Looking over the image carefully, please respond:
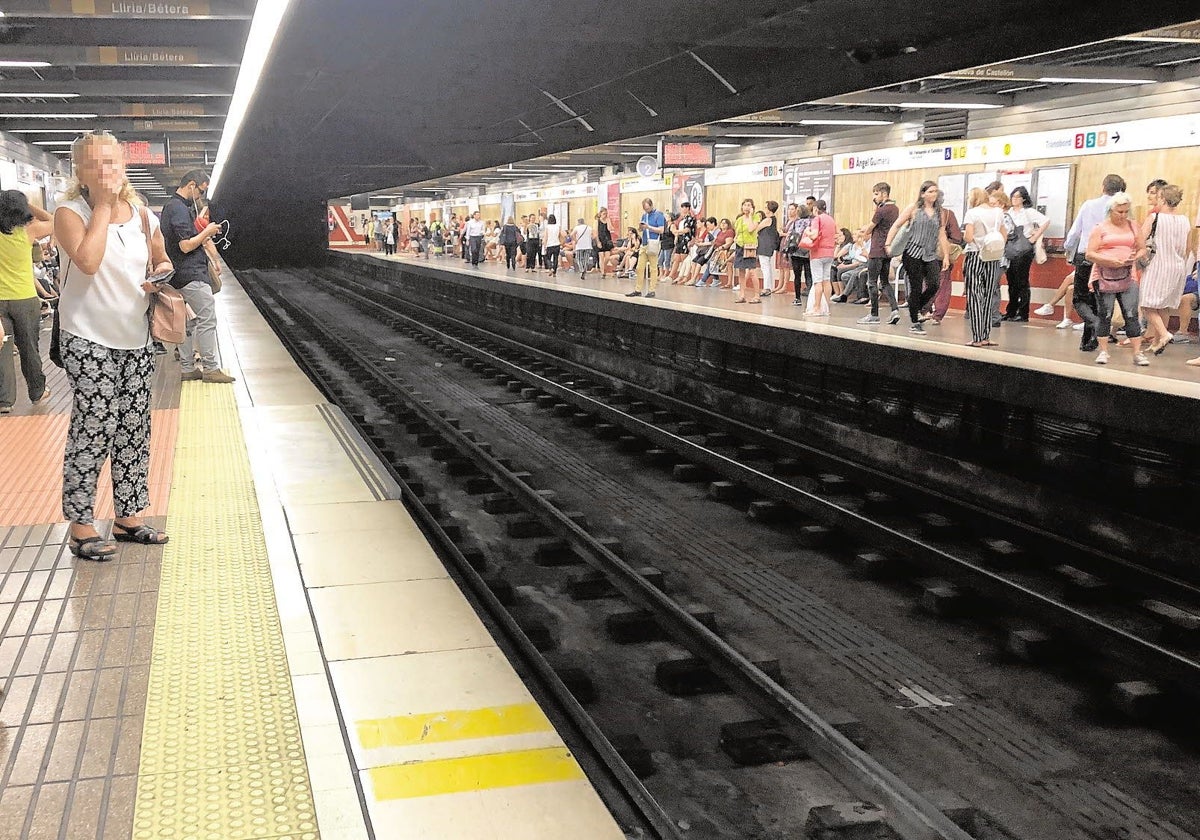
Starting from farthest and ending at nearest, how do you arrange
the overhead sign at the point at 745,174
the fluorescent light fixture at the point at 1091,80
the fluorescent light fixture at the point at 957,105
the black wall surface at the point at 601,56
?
the overhead sign at the point at 745,174, the fluorescent light fixture at the point at 957,105, the fluorescent light fixture at the point at 1091,80, the black wall surface at the point at 601,56

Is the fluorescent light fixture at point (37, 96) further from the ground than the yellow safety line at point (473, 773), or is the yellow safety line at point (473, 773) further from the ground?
the fluorescent light fixture at point (37, 96)

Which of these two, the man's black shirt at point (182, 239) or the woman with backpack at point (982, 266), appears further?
the woman with backpack at point (982, 266)

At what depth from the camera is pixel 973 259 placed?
10883 millimetres

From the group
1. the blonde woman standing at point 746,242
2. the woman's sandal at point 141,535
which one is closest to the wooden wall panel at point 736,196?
the blonde woman standing at point 746,242

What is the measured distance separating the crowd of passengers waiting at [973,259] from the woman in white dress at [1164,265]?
12mm

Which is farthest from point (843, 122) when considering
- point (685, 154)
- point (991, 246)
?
Answer: point (991, 246)

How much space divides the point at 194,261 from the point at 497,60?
3.13 metres

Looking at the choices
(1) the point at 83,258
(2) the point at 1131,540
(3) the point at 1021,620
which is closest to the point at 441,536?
(1) the point at 83,258

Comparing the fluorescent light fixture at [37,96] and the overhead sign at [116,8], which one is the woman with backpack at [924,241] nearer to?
the overhead sign at [116,8]

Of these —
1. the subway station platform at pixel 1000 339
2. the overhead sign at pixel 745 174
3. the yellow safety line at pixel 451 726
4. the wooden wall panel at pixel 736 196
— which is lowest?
the yellow safety line at pixel 451 726

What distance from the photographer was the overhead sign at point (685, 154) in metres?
20.2

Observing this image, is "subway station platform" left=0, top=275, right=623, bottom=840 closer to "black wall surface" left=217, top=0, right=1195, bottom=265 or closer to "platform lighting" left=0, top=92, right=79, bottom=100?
"black wall surface" left=217, top=0, right=1195, bottom=265

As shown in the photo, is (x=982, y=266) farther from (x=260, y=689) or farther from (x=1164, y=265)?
(x=260, y=689)

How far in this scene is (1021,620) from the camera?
5.07 meters
